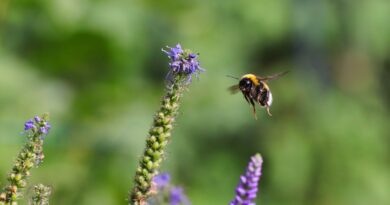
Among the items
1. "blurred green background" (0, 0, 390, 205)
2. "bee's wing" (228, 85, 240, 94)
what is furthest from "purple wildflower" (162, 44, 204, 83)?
"blurred green background" (0, 0, 390, 205)

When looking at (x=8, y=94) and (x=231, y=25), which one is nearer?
(x=8, y=94)

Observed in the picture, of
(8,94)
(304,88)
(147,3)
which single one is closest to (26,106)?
(8,94)

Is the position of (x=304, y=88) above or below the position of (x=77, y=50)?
above

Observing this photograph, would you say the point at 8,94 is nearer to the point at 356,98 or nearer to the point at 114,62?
the point at 114,62

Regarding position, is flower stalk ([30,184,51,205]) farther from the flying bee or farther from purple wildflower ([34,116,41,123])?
the flying bee

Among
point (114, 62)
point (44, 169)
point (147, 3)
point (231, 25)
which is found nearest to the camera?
point (44, 169)

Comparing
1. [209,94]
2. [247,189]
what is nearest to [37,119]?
[247,189]

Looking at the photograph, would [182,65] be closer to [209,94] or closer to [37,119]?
[37,119]
